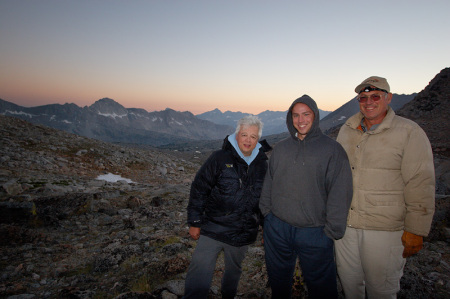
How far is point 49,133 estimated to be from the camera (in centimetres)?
2677

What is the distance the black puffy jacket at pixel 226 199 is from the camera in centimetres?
400

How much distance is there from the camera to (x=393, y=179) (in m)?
3.36

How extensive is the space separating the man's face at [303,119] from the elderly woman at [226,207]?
0.82m

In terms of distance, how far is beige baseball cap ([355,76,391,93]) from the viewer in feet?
11.9

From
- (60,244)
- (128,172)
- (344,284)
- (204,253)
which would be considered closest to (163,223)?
(60,244)

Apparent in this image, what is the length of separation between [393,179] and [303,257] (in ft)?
6.02

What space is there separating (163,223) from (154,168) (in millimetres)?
16634

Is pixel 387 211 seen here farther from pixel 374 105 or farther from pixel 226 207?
pixel 226 207


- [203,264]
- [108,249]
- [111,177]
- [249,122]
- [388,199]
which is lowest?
[111,177]

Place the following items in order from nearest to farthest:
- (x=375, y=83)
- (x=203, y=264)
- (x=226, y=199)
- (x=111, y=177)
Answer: (x=375, y=83)
(x=203, y=264)
(x=226, y=199)
(x=111, y=177)

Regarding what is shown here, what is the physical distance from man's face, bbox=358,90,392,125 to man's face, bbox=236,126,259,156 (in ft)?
6.02

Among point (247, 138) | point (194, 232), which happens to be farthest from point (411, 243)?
point (194, 232)

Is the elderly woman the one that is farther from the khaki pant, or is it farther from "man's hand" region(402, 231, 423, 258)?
"man's hand" region(402, 231, 423, 258)

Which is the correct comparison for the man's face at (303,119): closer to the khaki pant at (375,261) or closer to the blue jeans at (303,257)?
the blue jeans at (303,257)
